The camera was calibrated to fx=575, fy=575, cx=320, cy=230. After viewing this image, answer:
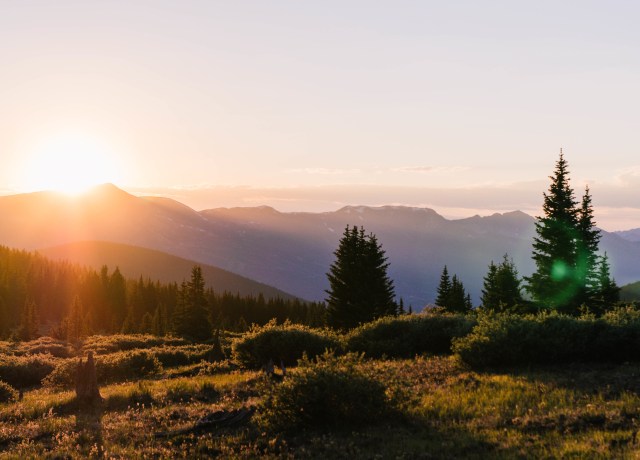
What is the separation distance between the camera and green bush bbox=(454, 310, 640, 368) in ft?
A: 53.1

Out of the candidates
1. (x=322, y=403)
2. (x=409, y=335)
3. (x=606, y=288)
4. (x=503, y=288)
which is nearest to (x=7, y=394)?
(x=322, y=403)

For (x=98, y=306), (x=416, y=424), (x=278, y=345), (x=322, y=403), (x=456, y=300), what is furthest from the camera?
(x=98, y=306)

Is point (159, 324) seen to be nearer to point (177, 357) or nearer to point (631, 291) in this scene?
point (177, 357)

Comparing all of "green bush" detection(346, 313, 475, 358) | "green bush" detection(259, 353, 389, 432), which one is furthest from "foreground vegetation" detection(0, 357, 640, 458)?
"green bush" detection(346, 313, 475, 358)

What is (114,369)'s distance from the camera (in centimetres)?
2627

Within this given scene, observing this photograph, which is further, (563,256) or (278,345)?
(563,256)

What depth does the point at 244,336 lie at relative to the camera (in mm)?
24328

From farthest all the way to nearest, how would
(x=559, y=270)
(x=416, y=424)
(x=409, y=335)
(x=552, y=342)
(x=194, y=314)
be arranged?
(x=194, y=314) < (x=559, y=270) < (x=409, y=335) < (x=552, y=342) < (x=416, y=424)

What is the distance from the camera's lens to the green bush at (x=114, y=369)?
24547 millimetres

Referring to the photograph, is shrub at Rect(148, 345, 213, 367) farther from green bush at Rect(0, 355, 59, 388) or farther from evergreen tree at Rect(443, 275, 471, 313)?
evergreen tree at Rect(443, 275, 471, 313)

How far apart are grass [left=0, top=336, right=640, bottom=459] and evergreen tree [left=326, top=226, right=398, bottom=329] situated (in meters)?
40.2

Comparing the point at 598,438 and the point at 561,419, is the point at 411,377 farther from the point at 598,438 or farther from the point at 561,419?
the point at 598,438

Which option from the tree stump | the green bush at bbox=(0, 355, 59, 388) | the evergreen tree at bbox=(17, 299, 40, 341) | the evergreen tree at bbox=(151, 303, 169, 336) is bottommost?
the evergreen tree at bbox=(17, 299, 40, 341)

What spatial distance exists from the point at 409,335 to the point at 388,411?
37.6 feet
